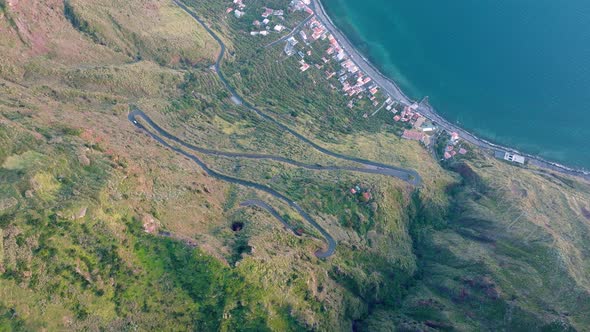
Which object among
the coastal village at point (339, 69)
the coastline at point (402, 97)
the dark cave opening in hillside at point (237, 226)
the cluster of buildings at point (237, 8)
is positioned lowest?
the dark cave opening in hillside at point (237, 226)

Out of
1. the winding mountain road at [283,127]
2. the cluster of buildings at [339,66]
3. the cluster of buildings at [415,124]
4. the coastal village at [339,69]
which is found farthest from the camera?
the cluster of buildings at [339,66]

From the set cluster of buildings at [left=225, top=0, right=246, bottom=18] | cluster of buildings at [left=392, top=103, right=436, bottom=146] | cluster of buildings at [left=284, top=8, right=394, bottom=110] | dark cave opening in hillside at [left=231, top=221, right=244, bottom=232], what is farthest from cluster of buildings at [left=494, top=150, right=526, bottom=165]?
cluster of buildings at [left=225, top=0, right=246, bottom=18]

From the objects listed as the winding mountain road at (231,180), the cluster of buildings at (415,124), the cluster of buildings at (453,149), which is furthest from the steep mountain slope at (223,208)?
the cluster of buildings at (415,124)

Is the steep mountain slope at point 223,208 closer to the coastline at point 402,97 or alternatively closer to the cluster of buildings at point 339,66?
the cluster of buildings at point 339,66

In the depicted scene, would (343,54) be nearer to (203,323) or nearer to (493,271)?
(493,271)

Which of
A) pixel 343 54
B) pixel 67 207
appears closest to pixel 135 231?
pixel 67 207

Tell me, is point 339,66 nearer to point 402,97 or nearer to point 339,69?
point 339,69

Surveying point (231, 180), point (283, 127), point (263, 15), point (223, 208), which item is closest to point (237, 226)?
point (223, 208)
